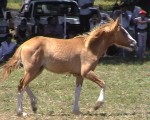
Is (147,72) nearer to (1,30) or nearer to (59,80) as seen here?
(59,80)

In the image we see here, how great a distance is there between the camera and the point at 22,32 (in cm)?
2069

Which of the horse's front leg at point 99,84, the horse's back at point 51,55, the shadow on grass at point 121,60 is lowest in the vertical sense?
the shadow on grass at point 121,60

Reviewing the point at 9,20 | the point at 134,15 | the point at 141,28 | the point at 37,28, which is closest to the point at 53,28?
the point at 37,28

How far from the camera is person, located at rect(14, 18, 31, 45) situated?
20172 millimetres

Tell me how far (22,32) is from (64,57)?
11.8m

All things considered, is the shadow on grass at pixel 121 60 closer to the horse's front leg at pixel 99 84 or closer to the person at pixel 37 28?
the person at pixel 37 28

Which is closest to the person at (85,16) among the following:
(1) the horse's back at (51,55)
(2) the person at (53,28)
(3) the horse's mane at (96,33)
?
(2) the person at (53,28)

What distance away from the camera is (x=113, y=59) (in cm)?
1748

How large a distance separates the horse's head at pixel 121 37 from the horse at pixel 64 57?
18 mm

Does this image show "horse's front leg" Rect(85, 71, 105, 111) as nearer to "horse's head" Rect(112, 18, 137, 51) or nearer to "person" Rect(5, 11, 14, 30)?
"horse's head" Rect(112, 18, 137, 51)

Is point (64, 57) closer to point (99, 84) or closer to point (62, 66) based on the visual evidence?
point (62, 66)

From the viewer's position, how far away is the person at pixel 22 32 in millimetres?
20172

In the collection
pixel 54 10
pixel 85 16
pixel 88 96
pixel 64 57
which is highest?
pixel 64 57

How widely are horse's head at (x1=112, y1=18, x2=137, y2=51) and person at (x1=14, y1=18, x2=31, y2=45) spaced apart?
34.4 ft
